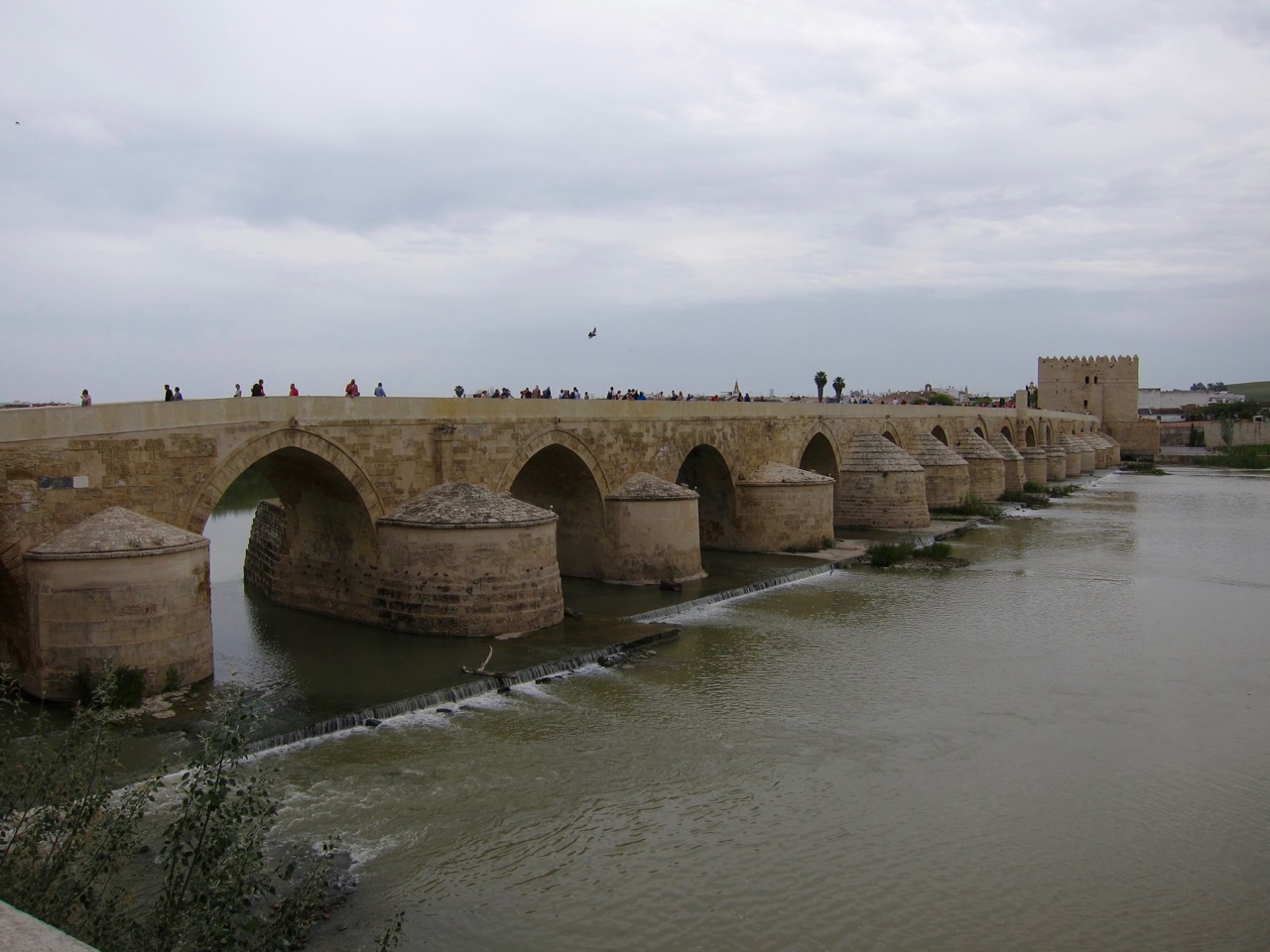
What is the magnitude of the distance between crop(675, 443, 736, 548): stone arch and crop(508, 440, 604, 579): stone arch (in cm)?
337

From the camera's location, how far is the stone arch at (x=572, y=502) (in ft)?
49.8

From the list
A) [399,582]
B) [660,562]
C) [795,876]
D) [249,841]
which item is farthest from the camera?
[660,562]

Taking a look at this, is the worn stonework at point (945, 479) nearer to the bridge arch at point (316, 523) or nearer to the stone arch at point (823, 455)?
the stone arch at point (823, 455)

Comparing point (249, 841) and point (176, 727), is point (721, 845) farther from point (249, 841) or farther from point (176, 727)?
point (176, 727)

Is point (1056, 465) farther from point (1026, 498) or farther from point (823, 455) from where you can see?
point (823, 455)

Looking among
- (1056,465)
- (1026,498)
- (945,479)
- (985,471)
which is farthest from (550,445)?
(1056,465)

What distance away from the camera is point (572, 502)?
15.7m

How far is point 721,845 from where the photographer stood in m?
6.49

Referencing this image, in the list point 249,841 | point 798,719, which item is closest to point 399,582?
point 798,719

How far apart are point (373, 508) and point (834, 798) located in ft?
22.5

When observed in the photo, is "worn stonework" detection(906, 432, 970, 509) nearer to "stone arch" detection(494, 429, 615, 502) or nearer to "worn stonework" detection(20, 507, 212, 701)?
"stone arch" detection(494, 429, 615, 502)

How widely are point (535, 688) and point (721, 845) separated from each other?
351cm

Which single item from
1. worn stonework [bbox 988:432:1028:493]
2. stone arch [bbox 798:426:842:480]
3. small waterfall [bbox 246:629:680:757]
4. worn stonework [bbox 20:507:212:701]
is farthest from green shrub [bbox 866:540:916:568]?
worn stonework [bbox 988:432:1028:493]

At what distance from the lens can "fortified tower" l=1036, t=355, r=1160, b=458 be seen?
53188 millimetres
